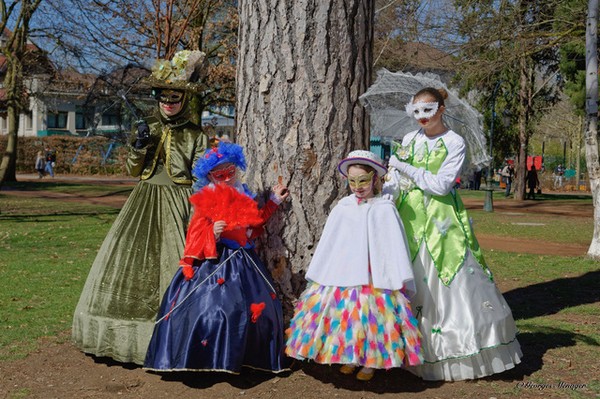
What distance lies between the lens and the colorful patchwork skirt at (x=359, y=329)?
4.20m

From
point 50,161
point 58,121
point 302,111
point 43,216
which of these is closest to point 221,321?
point 302,111

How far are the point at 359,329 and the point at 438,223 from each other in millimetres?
932

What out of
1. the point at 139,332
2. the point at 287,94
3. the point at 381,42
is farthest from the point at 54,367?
the point at 381,42

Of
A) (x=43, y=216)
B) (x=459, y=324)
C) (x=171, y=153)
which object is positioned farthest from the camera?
(x=43, y=216)

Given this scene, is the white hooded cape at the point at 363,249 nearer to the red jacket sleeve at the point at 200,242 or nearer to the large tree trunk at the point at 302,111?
the large tree trunk at the point at 302,111

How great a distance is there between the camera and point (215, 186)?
15.5 feet

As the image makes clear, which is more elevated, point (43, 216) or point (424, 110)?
point (424, 110)

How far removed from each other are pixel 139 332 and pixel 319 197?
1529 mm

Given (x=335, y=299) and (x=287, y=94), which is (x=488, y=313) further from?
(x=287, y=94)

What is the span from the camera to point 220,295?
4.54m

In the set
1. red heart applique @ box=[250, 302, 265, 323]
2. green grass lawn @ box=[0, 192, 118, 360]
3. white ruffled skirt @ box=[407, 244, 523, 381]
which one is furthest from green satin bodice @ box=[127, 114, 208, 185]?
white ruffled skirt @ box=[407, 244, 523, 381]

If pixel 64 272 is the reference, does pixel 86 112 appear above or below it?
above

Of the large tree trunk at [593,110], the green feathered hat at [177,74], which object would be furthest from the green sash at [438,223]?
the large tree trunk at [593,110]

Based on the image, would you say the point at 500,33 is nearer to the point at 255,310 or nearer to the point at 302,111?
the point at 302,111
